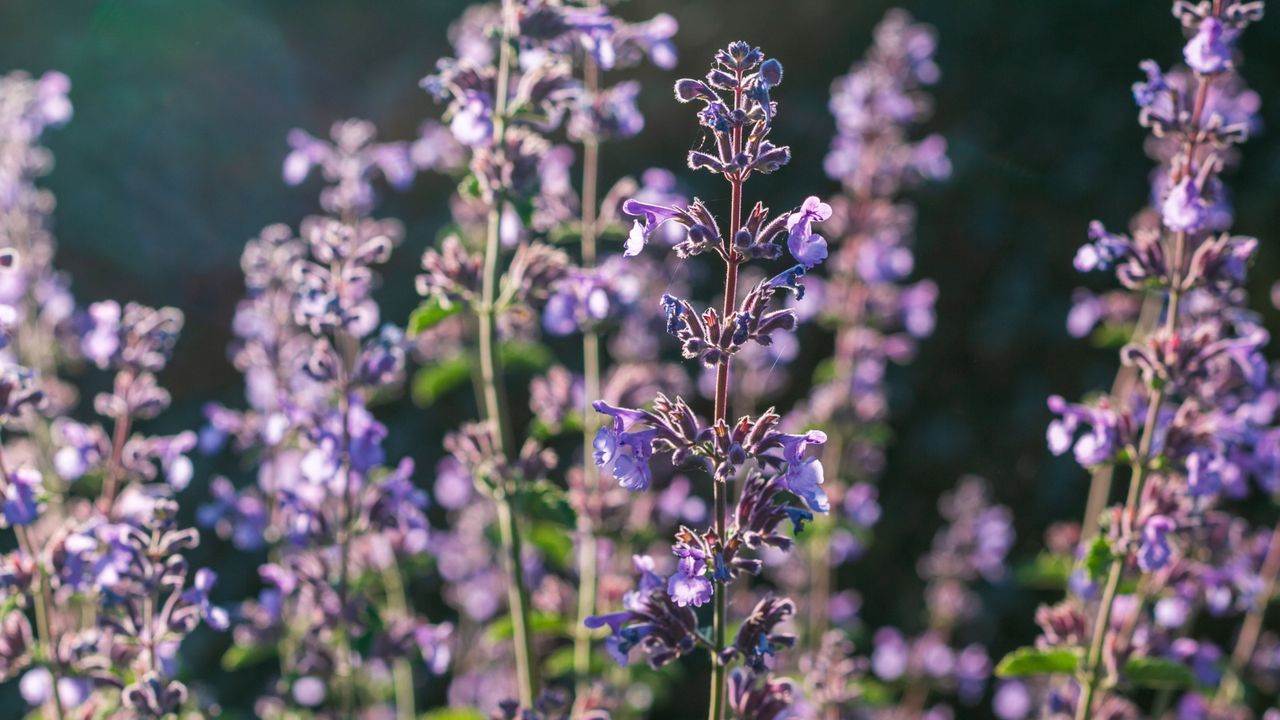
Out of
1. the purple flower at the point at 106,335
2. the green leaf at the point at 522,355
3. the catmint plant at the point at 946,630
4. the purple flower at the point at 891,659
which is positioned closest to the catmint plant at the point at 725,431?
the green leaf at the point at 522,355

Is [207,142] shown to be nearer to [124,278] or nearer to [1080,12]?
[124,278]

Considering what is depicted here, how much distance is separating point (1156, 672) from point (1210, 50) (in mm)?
1882

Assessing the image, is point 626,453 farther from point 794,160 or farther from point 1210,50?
point 794,160

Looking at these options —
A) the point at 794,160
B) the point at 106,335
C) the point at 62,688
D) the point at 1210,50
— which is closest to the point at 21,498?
the point at 106,335

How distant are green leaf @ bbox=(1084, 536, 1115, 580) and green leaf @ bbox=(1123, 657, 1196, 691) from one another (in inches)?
17.9

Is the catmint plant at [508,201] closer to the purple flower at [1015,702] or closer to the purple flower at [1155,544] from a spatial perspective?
the purple flower at [1155,544]

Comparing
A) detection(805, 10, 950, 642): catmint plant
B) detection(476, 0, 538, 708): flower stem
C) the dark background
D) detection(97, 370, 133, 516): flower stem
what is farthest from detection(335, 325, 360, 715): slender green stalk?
the dark background

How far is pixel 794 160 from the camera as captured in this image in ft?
28.0

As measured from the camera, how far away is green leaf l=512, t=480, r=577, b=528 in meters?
3.21

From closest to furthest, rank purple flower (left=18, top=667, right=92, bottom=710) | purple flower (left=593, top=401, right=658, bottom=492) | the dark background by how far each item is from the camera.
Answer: purple flower (left=593, top=401, right=658, bottom=492) < purple flower (left=18, top=667, right=92, bottom=710) < the dark background

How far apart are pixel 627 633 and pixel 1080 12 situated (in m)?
7.96

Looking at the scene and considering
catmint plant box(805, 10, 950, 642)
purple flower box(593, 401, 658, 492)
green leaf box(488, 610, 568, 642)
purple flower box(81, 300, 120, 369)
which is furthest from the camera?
catmint plant box(805, 10, 950, 642)

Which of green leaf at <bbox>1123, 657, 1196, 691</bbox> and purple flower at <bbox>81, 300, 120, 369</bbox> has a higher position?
purple flower at <bbox>81, 300, 120, 369</bbox>

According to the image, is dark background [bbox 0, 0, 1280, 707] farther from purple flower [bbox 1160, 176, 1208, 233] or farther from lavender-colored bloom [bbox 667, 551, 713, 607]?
lavender-colored bloom [bbox 667, 551, 713, 607]
